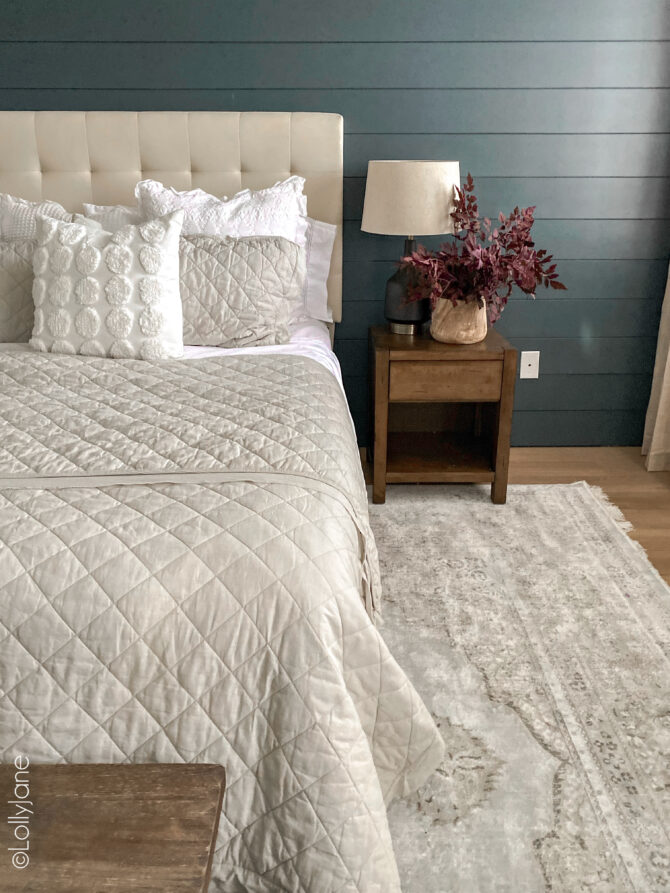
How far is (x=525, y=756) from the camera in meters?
1.60

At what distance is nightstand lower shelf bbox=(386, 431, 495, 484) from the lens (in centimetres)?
277

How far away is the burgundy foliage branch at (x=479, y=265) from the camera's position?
2.48 metres

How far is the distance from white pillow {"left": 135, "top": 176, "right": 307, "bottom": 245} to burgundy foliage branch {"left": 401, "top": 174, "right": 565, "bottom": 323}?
18.1 inches

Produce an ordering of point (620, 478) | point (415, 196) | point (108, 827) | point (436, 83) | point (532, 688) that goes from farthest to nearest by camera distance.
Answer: point (620, 478) → point (436, 83) → point (415, 196) → point (532, 688) → point (108, 827)

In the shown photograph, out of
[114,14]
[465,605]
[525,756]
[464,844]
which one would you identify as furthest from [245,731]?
[114,14]

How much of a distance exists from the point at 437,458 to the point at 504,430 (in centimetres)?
29

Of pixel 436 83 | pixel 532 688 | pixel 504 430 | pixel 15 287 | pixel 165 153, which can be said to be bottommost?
pixel 532 688

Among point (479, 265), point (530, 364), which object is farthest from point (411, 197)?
point (530, 364)

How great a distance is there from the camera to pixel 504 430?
8.84 ft

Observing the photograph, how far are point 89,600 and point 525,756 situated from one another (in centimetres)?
97

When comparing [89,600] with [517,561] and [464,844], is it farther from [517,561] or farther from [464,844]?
[517,561]

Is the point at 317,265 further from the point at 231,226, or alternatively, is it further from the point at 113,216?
the point at 113,216

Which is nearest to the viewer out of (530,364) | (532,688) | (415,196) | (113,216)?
(532,688)

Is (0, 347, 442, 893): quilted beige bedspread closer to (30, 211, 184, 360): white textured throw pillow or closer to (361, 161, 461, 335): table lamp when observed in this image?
(30, 211, 184, 360): white textured throw pillow
